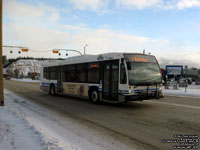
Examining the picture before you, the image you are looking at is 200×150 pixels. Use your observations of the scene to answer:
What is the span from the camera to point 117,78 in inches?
424

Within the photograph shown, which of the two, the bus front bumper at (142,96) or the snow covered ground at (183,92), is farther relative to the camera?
the snow covered ground at (183,92)

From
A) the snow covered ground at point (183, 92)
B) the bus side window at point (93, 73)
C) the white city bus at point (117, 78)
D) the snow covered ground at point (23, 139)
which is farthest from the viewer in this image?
the snow covered ground at point (183, 92)

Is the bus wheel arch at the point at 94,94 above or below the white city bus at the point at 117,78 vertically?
below

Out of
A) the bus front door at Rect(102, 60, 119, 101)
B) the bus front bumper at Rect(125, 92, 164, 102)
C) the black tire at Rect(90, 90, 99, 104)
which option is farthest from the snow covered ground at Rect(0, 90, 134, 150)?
the black tire at Rect(90, 90, 99, 104)

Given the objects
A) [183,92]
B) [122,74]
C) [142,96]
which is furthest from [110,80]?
[183,92]

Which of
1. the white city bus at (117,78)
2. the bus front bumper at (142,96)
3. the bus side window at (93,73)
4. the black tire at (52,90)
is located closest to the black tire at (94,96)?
the white city bus at (117,78)

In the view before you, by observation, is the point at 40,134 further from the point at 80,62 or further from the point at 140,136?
the point at 80,62

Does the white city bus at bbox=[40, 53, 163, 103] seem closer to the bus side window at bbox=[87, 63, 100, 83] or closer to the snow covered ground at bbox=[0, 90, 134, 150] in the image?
the bus side window at bbox=[87, 63, 100, 83]

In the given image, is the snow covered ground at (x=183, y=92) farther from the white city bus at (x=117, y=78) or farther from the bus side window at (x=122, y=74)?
the bus side window at (x=122, y=74)

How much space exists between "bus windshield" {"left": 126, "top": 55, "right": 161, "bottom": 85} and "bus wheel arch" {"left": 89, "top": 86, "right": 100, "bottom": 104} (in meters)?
2.81

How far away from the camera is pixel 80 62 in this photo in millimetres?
14289

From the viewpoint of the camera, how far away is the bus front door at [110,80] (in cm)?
1087

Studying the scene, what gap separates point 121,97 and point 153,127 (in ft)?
12.0

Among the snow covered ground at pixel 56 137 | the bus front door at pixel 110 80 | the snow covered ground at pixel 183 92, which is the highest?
the bus front door at pixel 110 80
